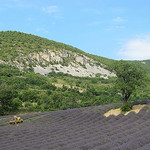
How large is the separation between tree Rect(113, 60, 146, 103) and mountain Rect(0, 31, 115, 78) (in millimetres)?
86283

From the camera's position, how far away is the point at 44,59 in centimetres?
12900

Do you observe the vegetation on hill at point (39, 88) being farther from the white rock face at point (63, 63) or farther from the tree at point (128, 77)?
the white rock face at point (63, 63)

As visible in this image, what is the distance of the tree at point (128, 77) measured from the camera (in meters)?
27.1

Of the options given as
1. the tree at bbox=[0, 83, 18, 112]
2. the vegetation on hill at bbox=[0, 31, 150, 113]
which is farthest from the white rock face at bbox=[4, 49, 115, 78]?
the tree at bbox=[0, 83, 18, 112]

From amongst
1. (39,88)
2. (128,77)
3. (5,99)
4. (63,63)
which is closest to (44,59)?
(63,63)

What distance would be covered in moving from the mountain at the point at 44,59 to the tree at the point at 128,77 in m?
86.3

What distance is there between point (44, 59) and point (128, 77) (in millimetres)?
105598

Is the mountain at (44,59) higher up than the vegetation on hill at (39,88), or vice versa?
the mountain at (44,59)

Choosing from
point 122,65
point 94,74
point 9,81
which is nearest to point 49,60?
point 94,74

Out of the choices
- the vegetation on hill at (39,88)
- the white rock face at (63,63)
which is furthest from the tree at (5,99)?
the white rock face at (63,63)

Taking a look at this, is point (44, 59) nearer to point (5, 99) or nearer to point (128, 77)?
point (5, 99)

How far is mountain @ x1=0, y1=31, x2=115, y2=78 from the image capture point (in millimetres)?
113463

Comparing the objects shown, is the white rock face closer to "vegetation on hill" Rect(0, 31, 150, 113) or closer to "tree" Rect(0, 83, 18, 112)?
"vegetation on hill" Rect(0, 31, 150, 113)

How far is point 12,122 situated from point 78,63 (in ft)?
386
